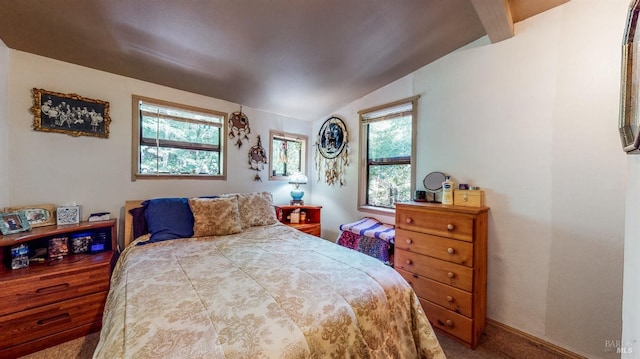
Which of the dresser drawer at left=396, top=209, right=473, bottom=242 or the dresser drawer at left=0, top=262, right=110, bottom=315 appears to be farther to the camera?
the dresser drawer at left=396, top=209, right=473, bottom=242

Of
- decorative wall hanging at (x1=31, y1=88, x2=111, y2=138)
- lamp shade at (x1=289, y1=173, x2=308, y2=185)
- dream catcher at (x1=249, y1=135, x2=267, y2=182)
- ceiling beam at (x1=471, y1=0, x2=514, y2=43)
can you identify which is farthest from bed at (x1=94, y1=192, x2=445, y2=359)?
ceiling beam at (x1=471, y1=0, x2=514, y2=43)

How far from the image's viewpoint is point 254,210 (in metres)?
2.64

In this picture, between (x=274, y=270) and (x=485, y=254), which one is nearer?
(x=274, y=270)

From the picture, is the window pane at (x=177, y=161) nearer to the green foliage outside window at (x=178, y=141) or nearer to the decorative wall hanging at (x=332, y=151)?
the green foliage outside window at (x=178, y=141)

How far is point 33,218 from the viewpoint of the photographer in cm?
188

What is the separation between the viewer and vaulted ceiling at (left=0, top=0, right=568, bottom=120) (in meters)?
1.55

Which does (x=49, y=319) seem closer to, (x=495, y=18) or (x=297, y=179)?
(x=297, y=179)

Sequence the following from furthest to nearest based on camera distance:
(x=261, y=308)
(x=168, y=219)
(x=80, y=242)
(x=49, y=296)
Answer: (x=168, y=219) → (x=80, y=242) → (x=49, y=296) → (x=261, y=308)

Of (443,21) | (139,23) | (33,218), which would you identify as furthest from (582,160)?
(33,218)

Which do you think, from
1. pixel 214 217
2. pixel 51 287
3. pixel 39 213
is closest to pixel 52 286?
pixel 51 287

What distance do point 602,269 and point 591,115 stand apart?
3.36 feet

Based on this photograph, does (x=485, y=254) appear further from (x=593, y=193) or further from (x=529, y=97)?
(x=529, y=97)

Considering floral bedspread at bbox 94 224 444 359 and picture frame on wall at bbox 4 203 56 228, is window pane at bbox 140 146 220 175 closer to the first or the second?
picture frame on wall at bbox 4 203 56 228

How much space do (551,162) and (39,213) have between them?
4.11 meters
